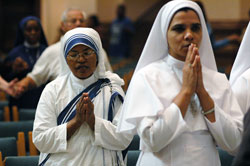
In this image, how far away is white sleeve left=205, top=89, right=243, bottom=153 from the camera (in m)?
3.19

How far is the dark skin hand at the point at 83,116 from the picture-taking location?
375 cm

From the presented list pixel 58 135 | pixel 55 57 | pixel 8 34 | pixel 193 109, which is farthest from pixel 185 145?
pixel 8 34

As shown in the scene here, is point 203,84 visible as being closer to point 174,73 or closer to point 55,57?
point 174,73

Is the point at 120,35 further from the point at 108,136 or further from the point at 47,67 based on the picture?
the point at 108,136

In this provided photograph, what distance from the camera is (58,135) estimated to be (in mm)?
3816

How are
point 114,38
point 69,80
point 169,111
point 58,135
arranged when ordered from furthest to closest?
point 114,38, point 69,80, point 58,135, point 169,111

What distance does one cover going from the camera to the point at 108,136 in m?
3.84

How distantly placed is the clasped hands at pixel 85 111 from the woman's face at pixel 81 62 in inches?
11.0

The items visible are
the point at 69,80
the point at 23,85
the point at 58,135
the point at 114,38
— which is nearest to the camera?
the point at 58,135

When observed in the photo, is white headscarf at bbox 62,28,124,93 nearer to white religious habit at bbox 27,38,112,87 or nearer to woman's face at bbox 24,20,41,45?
white religious habit at bbox 27,38,112,87

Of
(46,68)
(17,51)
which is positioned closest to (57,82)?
(46,68)

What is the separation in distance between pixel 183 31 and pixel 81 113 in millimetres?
937

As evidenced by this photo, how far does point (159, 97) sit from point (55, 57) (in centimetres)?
318

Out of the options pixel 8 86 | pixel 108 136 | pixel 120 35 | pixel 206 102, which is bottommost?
pixel 120 35
